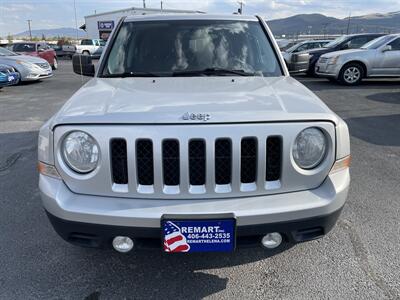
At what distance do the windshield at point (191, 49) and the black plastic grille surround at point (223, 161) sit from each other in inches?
52.6

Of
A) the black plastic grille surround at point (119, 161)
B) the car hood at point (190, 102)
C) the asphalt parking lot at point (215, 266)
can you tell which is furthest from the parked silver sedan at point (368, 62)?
the black plastic grille surround at point (119, 161)

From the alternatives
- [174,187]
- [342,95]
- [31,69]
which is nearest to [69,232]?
[174,187]

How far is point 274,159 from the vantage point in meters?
2.28

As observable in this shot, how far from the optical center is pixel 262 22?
4.01 m

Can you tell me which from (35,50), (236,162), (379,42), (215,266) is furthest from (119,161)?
(35,50)

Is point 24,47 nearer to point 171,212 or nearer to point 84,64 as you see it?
point 84,64

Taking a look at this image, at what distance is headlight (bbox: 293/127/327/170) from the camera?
2.27 m

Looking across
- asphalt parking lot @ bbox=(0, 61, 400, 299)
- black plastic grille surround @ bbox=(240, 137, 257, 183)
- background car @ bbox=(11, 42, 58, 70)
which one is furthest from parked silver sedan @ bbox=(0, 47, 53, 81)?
black plastic grille surround @ bbox=(240, 137, 257, 183)

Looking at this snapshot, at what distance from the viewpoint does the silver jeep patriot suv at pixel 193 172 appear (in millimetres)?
2145

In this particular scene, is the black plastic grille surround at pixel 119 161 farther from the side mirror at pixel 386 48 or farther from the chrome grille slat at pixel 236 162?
the side mirror at pixel 386 48

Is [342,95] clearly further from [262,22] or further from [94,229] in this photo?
[94,229]

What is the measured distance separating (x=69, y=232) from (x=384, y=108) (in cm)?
802

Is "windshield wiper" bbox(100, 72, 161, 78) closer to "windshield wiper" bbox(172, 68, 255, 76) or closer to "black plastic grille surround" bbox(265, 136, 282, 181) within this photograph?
"windshield wiper" bbox(172, 68, 255, 76)

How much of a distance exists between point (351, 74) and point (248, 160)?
1120 cm
